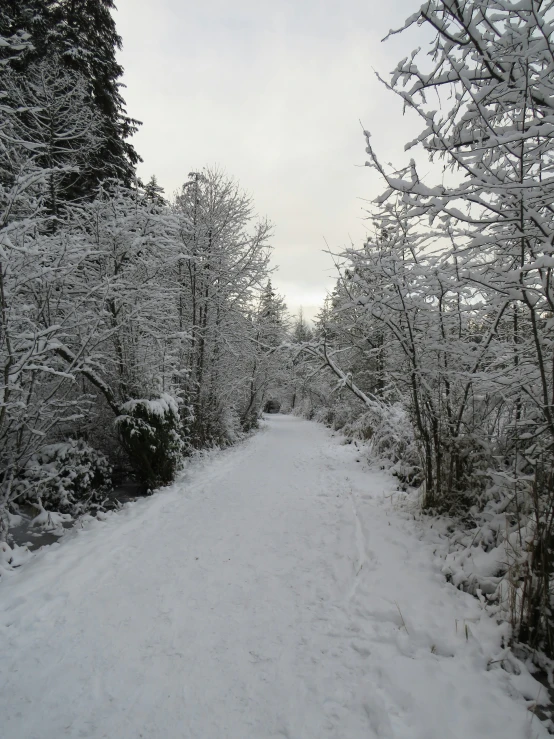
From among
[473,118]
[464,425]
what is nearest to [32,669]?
[464,425]

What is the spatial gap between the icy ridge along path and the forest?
510 mm

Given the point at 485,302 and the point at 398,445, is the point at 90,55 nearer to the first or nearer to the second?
the point at 485,302

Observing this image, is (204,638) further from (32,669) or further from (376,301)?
(376,301)

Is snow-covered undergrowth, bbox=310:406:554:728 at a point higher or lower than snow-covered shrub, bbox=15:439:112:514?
higher

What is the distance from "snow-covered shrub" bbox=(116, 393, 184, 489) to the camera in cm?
590

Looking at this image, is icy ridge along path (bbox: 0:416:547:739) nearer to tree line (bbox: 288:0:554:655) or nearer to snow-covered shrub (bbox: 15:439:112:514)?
tree line (bbox: 288:0:554:655)

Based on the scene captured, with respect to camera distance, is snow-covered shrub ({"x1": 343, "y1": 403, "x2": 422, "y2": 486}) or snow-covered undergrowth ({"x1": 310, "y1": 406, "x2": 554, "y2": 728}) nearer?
snow-covered undergrowth ({"x1": 310, "y1": 406, "x2": 554, "y2": 728})

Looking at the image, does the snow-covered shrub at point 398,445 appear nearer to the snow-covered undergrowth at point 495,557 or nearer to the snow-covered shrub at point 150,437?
the snow-covered undergrowth at point 495,557

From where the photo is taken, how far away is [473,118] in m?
2.46

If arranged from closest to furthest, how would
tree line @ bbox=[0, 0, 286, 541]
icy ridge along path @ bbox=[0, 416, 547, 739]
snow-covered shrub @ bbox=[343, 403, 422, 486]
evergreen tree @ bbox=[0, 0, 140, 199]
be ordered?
icy ridge along path @ bbox=[0, 416, 547, 739], tree line @ bbox=[0, 0, 286, 541], snow-covered shrub @ bbox=[343, 403, 422, 486], evergreen tree @ bbox=[0, 0, 140, 199]

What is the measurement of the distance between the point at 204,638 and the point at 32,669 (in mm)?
1063

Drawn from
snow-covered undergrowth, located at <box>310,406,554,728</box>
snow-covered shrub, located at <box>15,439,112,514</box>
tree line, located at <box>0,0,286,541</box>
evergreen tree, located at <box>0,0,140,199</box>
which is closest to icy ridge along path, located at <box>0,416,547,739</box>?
snow-covered undergrowth, located at <box>310,406,554,728</box>

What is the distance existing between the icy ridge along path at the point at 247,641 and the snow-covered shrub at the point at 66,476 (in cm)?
127

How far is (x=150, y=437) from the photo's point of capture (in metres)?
5.94
